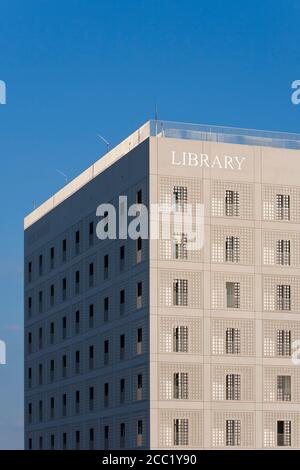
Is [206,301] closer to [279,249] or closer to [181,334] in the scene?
[181,334]

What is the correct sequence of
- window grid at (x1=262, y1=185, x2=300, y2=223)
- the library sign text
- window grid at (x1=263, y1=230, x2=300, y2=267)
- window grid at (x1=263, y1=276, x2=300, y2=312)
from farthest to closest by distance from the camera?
window grid at (x1=262, y1=185, x2=300, y2=223) < window grid at (x1=263, y1=230, x2=300, y2=267) < window grid at (x1=263, y1=276, x2=300, y2=312) < the library sign text

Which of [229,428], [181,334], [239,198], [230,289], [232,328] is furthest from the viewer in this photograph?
[239,198]

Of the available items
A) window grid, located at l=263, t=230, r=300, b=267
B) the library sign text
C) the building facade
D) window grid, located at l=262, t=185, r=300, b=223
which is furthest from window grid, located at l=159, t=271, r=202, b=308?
the library sign text

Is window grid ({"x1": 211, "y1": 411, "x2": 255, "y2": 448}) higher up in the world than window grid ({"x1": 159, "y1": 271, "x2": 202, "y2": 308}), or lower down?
lower down

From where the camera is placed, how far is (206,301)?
94500 mm

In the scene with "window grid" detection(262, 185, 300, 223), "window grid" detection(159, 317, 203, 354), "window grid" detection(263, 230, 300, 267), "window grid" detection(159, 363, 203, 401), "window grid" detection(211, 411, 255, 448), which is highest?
"window grid" detection(262, 185, 300, 223)

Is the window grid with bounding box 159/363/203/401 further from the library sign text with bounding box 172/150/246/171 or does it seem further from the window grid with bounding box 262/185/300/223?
the library sign text with bounding box 172/150/246/171

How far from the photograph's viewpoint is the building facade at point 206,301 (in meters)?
92.9

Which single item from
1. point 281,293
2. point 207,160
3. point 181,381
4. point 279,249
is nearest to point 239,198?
point 207,160

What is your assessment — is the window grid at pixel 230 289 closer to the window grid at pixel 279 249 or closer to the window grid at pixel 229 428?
the window grid at pixel 279 249

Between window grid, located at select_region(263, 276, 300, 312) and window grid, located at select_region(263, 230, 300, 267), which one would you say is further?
window grid, located at select_region(263, 230, 300, 267)

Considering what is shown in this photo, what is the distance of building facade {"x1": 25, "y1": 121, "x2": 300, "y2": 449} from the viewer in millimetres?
92938
